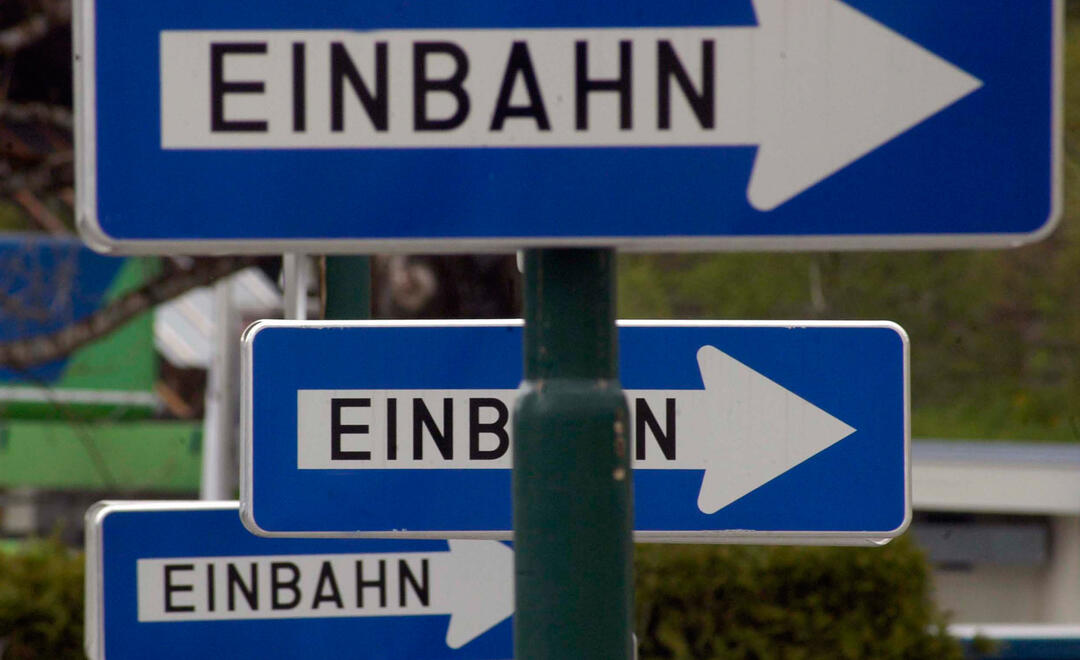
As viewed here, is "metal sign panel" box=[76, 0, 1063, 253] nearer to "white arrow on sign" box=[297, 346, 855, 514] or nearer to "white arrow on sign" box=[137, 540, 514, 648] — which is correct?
"white arrow on sign" box=[297, 346, 855, 514]

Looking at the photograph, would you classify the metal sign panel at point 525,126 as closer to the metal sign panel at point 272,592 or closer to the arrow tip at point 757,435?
the arrow tip at point 757,435

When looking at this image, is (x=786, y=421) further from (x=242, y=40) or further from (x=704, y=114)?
(x=242, y=40)

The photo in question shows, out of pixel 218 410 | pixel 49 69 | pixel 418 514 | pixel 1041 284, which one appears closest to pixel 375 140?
pixel 418 514

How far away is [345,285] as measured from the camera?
3.98m

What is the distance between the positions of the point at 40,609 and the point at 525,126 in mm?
6154

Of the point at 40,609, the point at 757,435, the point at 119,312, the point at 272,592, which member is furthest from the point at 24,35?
the point at 757,435

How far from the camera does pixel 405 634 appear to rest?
3.29 metres

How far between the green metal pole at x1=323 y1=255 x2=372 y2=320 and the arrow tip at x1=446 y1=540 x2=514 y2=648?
93 centimetres

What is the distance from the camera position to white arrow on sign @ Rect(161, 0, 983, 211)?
1.55 meters

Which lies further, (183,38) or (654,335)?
(654,335)

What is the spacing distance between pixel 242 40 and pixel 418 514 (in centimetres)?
116

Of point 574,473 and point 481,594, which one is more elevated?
point 574,473

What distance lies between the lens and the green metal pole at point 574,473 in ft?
5.18

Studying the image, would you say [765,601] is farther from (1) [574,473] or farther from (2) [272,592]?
(1) [574,473]
